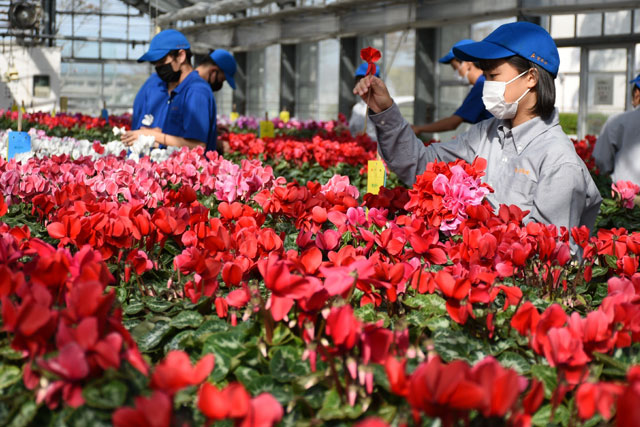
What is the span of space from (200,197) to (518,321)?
7.48 ft

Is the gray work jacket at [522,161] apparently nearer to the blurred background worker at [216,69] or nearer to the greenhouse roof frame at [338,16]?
the blurred background worker at [216,69]

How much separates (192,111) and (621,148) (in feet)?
11.6

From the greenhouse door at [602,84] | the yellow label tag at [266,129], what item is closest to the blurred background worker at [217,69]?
the yellow label tag at [266,129]

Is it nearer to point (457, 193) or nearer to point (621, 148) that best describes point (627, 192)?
point (457, 193)

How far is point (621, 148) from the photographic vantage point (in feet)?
19.5

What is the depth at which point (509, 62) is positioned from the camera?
2803 millimetres

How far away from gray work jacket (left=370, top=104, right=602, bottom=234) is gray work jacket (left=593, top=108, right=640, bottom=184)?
10.4 ft

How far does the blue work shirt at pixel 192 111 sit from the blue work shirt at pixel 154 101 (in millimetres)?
216

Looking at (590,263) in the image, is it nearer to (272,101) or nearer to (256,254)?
(256,254)

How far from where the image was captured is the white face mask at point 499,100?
2793 millimetres

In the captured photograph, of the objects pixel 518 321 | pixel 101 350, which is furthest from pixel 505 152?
pixel 101 350

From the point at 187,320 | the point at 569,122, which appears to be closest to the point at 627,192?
the point at 187,320

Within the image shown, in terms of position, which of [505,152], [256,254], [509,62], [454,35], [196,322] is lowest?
[196,322]

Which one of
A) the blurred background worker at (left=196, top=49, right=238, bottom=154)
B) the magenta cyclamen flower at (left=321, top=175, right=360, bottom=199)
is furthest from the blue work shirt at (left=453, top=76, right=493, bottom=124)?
the magenta cyclamen flower at (left=321, top=175, right=360, bottom=199)
